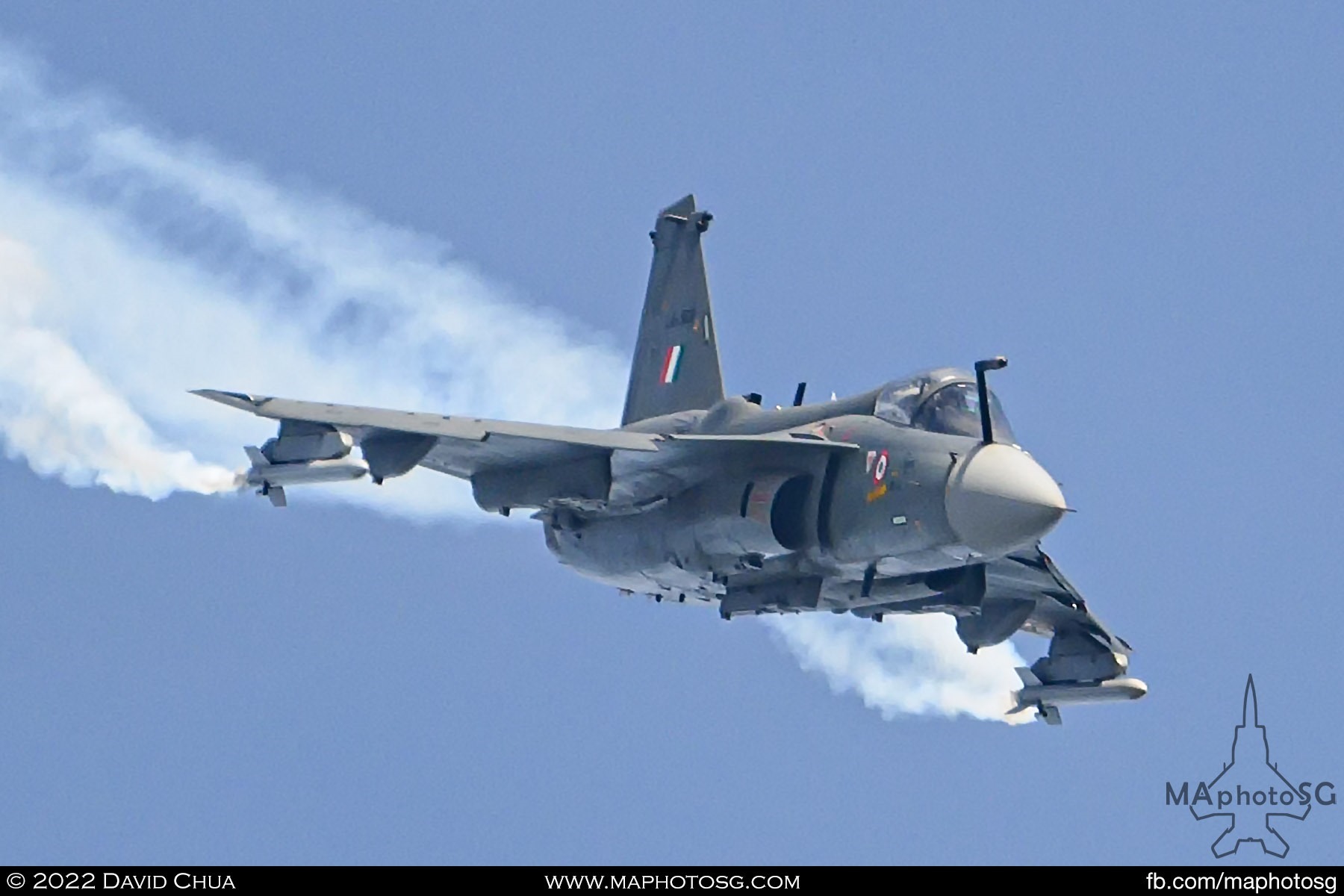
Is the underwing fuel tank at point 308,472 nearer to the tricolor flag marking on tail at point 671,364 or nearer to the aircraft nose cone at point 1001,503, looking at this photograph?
the tricolor flag marking on tail at point 671,364

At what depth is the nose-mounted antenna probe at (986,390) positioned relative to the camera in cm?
2406

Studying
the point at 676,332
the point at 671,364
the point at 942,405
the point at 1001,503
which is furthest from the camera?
the point at 676,332

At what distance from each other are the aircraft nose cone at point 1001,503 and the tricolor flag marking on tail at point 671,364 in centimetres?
819

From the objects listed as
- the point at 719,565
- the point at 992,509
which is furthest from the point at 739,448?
the point at 992,509

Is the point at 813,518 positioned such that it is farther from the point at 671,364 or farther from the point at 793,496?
the point at 671,364

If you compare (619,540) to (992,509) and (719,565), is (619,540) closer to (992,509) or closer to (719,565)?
(719,565)

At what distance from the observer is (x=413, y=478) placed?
3294 cm

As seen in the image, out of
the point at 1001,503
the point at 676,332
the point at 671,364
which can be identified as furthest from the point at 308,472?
the point at 1001,503

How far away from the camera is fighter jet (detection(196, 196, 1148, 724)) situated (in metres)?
24.2

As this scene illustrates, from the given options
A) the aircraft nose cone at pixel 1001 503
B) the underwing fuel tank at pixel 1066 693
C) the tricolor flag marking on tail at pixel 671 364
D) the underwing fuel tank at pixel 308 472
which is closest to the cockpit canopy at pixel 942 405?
the aircraft nose cone at pixel 1001 503

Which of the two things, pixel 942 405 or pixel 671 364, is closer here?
pixel 942 405

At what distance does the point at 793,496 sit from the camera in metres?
25.5

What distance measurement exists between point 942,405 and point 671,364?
7.47 meters

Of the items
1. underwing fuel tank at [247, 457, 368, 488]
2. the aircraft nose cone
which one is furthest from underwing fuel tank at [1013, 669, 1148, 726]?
underwing fuel tank at [247, 457, 368, 488]
